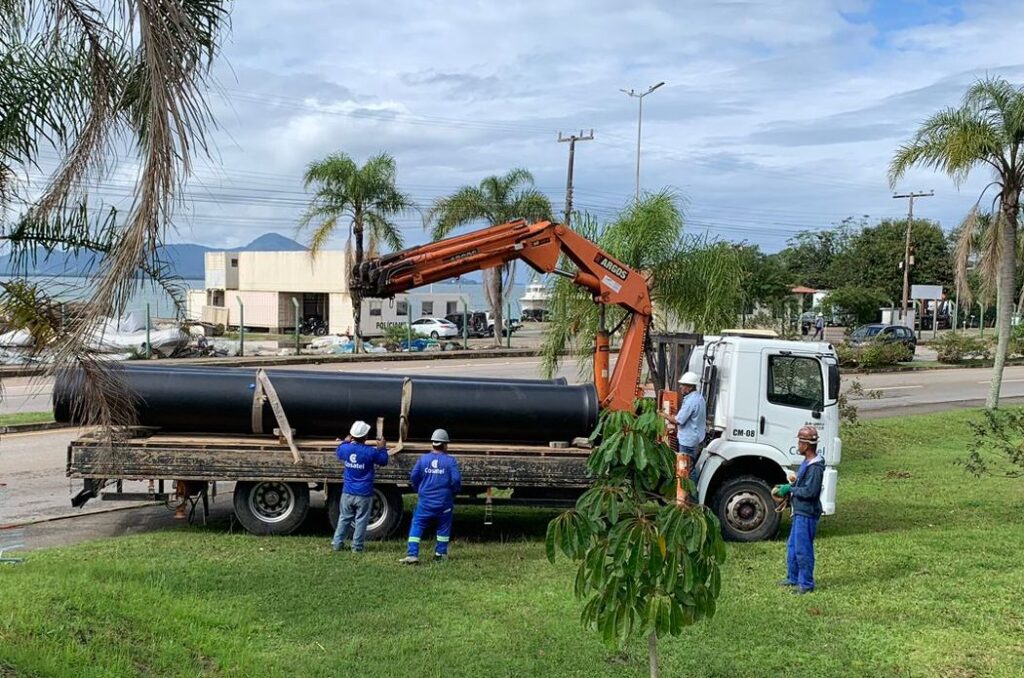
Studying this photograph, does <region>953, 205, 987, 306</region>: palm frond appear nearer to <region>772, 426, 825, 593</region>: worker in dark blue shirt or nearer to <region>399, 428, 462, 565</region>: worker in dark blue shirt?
<region>772, 426, 825, 593</region>: worker in dark blue shirt

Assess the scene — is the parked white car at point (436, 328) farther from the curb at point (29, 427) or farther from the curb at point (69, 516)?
the curb at point (69, 516)

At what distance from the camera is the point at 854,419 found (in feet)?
57.0

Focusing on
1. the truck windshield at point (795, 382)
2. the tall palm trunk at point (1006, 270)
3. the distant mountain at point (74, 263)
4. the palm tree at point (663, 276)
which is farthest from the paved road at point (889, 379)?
the distant mountain at point (74, 263)

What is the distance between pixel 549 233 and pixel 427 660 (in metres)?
6.43

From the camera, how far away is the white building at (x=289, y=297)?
44.6 meters

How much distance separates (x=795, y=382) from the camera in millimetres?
11266

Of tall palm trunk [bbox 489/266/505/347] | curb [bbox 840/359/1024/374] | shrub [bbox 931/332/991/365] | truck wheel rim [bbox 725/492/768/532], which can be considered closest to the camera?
truck wheel rim [bbox 725/492/768/532]

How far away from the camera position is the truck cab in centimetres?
1112

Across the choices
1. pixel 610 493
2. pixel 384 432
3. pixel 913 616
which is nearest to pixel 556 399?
pixel 384 432

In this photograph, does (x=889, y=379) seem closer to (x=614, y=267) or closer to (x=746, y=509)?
(x=614, y=267)

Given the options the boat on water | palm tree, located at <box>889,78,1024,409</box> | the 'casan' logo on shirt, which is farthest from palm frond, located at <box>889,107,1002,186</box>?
the boat on water

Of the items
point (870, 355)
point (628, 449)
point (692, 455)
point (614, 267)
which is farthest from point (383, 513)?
point (870, 355)

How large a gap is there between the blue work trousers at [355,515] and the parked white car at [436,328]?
34150 mm

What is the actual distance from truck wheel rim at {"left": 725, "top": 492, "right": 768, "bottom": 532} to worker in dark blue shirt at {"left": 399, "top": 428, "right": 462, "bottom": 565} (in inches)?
133
